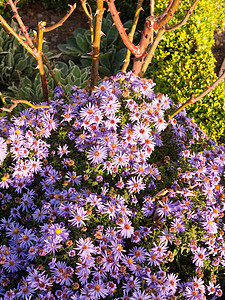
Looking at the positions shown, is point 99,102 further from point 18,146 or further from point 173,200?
point 173,200

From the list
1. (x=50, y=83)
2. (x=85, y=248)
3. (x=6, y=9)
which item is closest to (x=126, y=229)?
(x=85, y=248)

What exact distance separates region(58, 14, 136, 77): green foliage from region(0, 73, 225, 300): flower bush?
76.9 inches

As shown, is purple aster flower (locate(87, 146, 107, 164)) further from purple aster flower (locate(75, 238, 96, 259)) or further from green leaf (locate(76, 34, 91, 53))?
green leaf (locate(76, 34, 91, 53))

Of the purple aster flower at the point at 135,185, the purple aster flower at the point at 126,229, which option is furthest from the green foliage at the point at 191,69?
the purple aster flower at the point at 126,229

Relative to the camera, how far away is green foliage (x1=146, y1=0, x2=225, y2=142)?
135 inches

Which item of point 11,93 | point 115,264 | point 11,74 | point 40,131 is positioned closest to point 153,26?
point 40,131

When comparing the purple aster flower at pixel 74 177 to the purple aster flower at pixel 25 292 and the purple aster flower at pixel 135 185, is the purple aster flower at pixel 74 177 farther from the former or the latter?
the purple aster flower at pixel 25 292

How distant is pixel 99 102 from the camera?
214 cm

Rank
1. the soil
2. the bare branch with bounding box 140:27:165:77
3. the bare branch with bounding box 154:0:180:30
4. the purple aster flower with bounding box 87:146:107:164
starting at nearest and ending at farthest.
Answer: the purple aster flower with bounding box 87:146:107:164 < the bare branch with bounding box 154:0:180:30 < the bare branch with bounding box 140:27:165:77 < the soil

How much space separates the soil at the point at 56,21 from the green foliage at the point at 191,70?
40.6 inches

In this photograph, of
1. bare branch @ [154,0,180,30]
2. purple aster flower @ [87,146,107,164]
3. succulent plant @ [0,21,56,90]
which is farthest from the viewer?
succulent plant @ [0,21,56,90]

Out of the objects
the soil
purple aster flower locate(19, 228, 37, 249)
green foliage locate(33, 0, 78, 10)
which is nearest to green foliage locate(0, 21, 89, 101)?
the soil

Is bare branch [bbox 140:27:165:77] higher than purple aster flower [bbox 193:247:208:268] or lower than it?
Answer: higher

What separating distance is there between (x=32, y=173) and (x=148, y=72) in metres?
2.29
